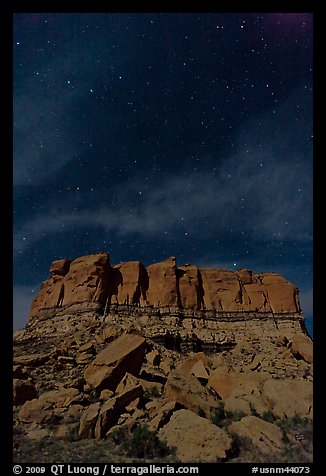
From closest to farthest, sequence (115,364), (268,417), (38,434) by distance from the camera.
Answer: (38,434)
(268,417)
(115,364)

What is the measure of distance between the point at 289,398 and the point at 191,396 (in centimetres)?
295

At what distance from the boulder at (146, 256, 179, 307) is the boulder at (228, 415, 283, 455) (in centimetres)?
4926

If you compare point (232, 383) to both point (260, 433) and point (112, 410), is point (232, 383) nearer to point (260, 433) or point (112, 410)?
point (260, 433)

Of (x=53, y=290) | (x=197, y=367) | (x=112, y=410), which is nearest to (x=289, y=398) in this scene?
(x=197, y=367)

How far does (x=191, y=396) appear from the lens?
31.7 feet

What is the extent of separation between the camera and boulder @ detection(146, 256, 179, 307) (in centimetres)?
5791

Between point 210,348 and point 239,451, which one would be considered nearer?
point 239,451

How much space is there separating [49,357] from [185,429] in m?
11.1

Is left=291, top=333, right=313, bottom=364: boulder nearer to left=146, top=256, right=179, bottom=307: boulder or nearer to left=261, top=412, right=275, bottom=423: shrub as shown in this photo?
left=261, top=412, right=275, bottom=423: shrub

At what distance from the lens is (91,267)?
191 ft
